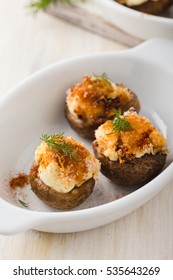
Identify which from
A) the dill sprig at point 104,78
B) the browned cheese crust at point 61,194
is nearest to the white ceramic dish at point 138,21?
the dill sprig at point 104,78

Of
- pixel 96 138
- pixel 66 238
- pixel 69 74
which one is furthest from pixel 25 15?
pixel 66 238

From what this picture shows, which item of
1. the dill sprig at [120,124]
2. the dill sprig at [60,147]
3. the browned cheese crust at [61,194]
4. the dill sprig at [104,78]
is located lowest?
the browned cheese crust at [61,194]

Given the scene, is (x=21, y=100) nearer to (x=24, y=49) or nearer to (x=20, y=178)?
(x=20, y=178)

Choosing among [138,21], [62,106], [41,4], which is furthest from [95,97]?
[41,4]

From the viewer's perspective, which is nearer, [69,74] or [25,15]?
[69,74]

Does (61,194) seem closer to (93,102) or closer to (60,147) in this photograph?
(60,147)

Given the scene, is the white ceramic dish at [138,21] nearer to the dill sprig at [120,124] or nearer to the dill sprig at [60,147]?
the dill sprig at [120,124]
